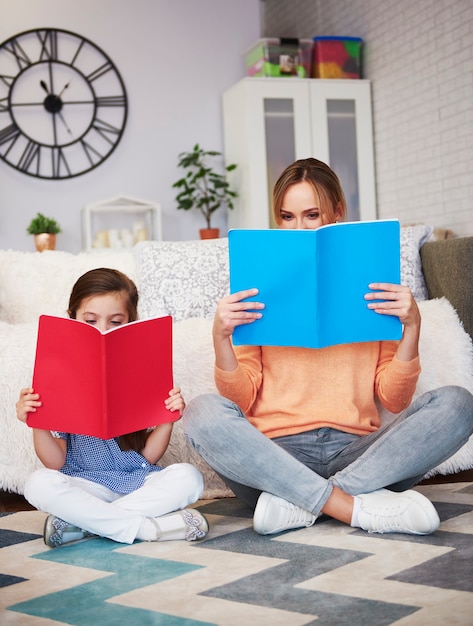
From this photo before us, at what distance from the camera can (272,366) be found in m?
1.87

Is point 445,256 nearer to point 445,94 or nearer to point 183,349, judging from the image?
point 183,349

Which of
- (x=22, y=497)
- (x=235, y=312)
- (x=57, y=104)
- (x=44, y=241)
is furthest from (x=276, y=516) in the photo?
(x=57, y=104)

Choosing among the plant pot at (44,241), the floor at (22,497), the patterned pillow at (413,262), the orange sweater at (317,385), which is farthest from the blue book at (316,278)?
the plant pot at (44,241)

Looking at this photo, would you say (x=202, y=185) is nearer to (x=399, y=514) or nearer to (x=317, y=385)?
(x=317, y=385)

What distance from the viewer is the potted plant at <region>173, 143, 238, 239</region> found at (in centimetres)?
503

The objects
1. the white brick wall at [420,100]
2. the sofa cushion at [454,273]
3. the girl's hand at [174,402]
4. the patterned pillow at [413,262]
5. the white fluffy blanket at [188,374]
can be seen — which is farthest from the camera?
the white brick wall at [420,100]

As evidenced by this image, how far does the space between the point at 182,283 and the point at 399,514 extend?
1.15m

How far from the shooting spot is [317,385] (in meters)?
1.84

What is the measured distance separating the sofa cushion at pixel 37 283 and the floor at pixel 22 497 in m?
0.60

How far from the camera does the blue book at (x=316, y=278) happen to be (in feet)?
5.37

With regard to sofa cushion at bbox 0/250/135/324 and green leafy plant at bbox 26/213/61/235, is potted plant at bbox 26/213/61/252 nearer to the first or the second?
green leafy plant at bbox 26/213/61/235

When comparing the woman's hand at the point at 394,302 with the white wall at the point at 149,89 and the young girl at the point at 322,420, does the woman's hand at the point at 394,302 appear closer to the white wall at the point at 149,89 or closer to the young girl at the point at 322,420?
the young girl at the point at 322,420

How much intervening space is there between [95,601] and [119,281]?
76cm

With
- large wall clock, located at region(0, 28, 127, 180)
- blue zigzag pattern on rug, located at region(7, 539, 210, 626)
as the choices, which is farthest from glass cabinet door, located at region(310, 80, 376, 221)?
blue zigzag pattern on rug, located at region(7, 539, 210, 626)
